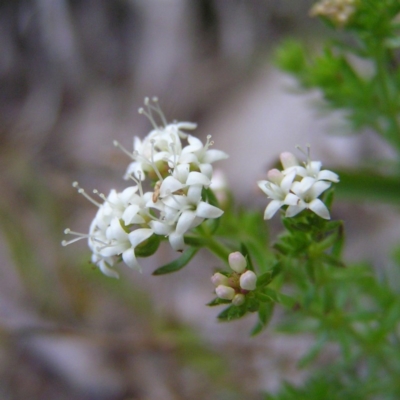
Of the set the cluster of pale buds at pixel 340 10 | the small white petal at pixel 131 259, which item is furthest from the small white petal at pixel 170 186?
the cluster of pale buds at pixel 340 10

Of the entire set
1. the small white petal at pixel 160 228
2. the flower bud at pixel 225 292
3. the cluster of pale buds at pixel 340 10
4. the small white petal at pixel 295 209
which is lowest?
the flower bud at pixel 225 292

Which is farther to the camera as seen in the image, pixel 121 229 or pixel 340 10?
pixel 340 10

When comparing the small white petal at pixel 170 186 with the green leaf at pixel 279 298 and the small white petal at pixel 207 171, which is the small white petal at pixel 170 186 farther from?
the green leaf at pixel 279 298

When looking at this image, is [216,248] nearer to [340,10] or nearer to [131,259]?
[131,259]

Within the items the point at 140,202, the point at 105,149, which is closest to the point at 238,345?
the point at 140,202

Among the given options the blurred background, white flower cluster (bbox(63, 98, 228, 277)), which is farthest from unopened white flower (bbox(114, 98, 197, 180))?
the blurred background

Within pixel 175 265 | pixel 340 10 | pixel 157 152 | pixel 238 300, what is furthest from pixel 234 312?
pixel 340 10
